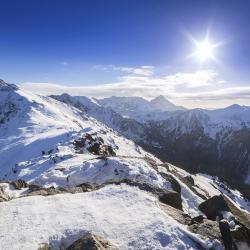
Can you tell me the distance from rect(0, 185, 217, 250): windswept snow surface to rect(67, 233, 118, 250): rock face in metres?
0.76

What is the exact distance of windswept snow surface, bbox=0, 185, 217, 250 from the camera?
1909cm

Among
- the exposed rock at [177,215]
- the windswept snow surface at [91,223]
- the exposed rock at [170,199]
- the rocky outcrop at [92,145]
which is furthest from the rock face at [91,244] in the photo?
the rocky outcrop at [92,145]

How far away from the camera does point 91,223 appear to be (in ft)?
68.3

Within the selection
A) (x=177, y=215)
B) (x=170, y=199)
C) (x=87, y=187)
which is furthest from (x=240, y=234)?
(x=87, y=187)

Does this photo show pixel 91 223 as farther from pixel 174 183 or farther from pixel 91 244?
pixel 174 183

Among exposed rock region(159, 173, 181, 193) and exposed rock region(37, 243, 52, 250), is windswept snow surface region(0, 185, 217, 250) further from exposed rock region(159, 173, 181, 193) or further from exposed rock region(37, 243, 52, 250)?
exposed rock region(159, 173, 181, 193)

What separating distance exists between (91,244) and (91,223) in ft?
9.87

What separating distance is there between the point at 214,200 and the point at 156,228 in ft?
43.6

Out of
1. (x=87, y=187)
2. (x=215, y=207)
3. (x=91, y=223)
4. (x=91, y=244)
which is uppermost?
(x=91, y=244)

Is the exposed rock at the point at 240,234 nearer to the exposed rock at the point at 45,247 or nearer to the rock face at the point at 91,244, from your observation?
the rock face at the point at 91,244

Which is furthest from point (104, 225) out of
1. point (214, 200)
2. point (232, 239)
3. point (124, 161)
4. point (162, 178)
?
point (124, 161)

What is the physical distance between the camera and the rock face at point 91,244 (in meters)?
17.7

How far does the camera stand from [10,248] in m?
17.8

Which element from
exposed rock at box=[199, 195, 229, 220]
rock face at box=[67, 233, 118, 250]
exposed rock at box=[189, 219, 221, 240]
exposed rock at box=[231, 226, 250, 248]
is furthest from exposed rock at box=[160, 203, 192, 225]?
exposed rock at box=[199, 195, 229, 220]
